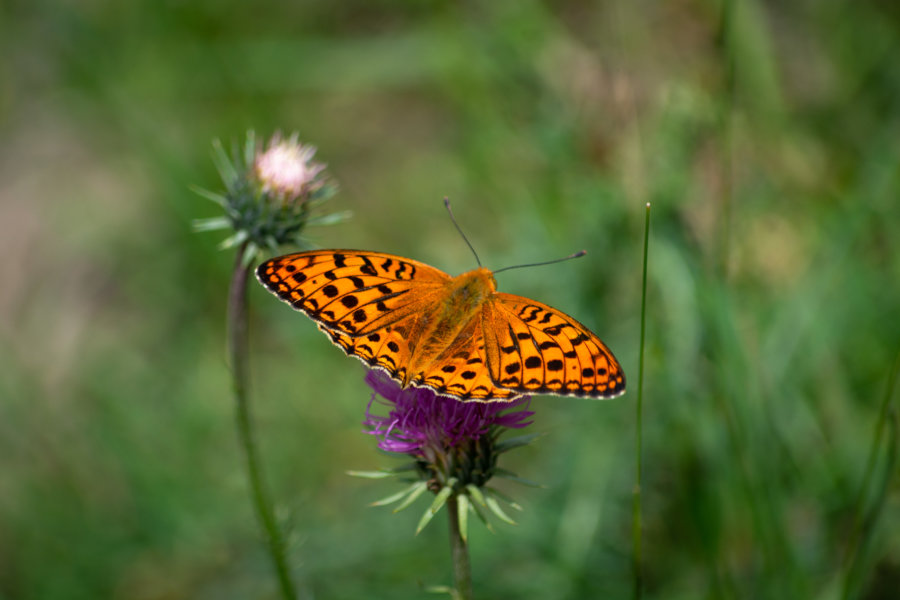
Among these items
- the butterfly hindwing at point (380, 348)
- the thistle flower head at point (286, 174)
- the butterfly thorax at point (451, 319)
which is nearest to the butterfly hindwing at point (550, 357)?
the butterfly thorax at point (451, 319)

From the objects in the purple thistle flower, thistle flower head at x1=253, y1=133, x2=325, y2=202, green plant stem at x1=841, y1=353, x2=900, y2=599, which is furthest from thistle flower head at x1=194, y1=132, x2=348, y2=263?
green plant stem at x1=841, y1=353, x2=900, y2=599

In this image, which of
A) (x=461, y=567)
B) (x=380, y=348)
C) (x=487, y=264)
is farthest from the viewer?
(x=487, y=264)

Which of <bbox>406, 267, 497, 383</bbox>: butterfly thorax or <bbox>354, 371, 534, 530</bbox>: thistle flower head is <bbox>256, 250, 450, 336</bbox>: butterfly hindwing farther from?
<bbox>354, 371, 534, 530</bbox>: thistle flower head

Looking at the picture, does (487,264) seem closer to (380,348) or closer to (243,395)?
(380,348)

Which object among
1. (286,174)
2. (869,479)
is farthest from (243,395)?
(869,479)

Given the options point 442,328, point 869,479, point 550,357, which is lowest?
point 869,479

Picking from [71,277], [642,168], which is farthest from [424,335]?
[71,277]

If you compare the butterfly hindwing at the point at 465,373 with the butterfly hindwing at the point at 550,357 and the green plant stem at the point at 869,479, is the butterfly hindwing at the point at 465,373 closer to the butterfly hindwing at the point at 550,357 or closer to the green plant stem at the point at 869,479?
the butterfly hindwing at the point at 550,357
